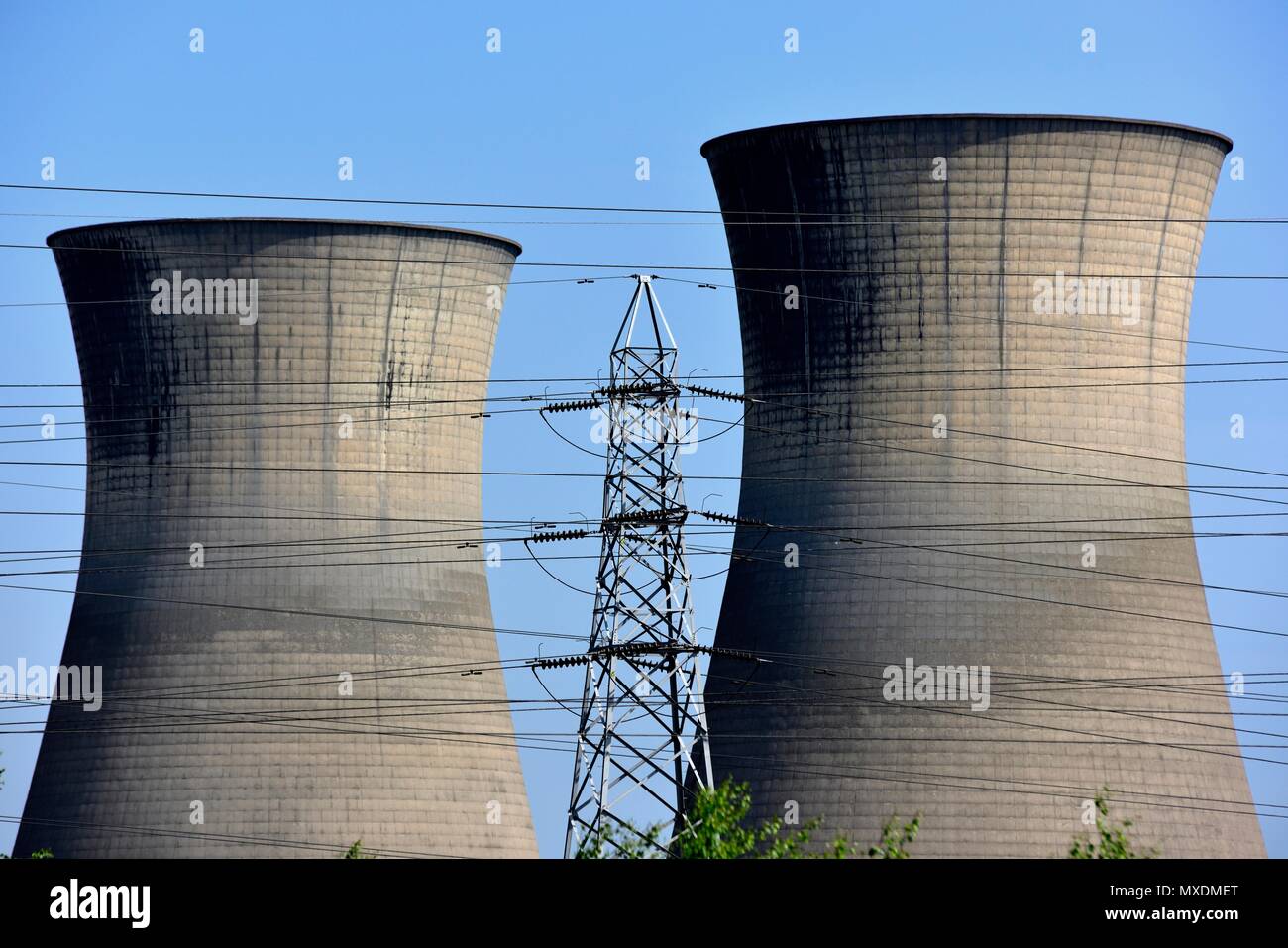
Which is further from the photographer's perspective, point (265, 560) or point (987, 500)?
point (265, 560)

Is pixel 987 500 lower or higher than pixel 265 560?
higher

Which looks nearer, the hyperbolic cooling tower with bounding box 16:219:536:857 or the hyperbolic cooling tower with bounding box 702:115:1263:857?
the hyperbolic cooling tower with bounding box 702:115:1263:857
